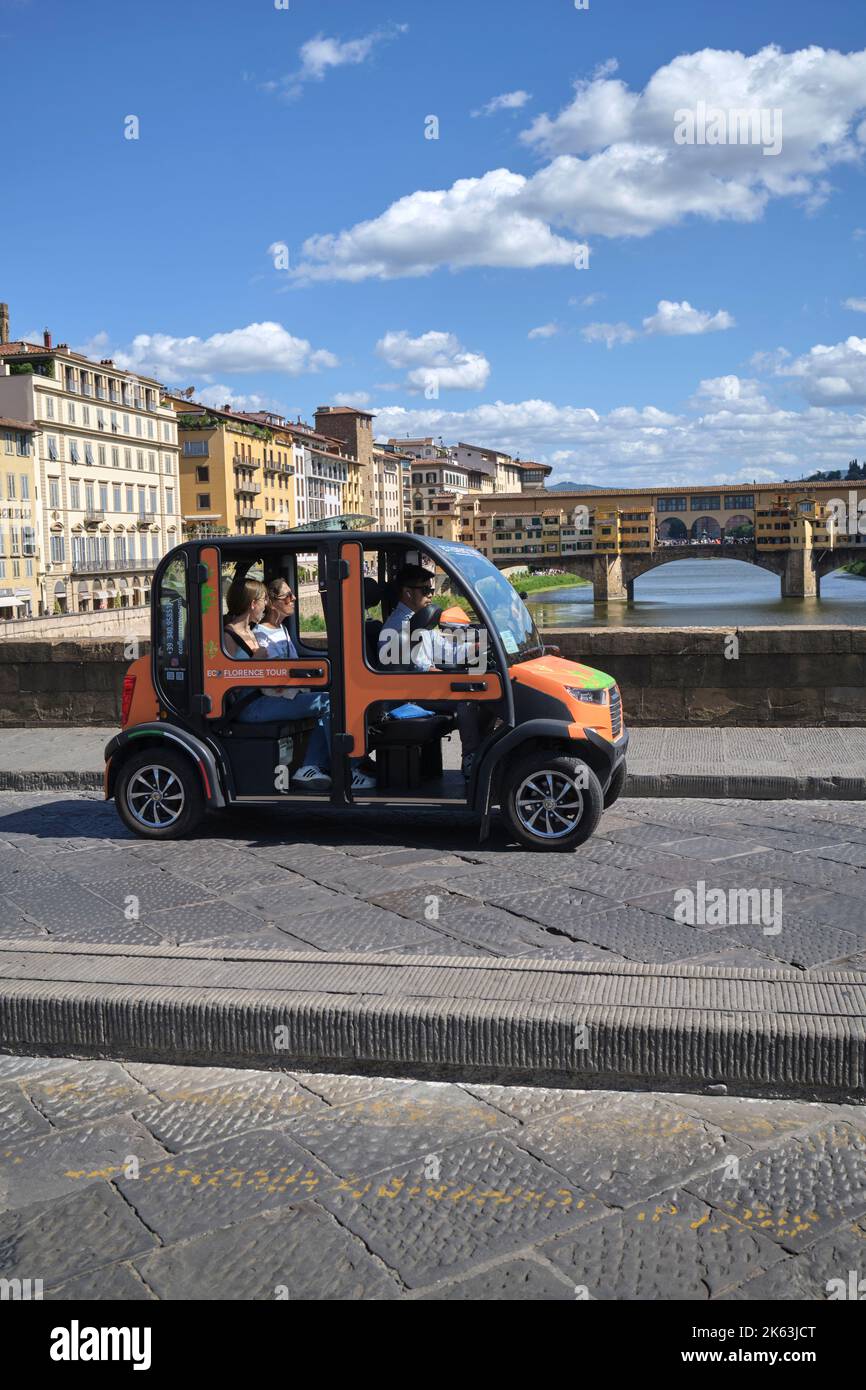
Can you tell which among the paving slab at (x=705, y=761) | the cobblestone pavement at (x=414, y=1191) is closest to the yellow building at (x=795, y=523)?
the paving slab at (x=705, y=761)

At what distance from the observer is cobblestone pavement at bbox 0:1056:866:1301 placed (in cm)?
278

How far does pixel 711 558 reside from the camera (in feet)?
365

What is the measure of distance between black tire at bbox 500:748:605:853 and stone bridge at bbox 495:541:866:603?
10134 centimetres

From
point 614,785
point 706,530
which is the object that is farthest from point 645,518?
point 614,785

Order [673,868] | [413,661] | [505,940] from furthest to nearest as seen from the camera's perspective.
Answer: [413,661] → [673,868] → [505,940]

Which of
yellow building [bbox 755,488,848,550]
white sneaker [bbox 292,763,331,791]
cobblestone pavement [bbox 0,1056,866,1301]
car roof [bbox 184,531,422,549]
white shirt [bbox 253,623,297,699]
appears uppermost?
yellow building [bbox 755,488,848,550]

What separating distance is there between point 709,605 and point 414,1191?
300 ft

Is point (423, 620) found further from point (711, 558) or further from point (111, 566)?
point (711, 558)

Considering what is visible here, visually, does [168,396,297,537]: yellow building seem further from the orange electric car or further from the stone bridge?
the orange electric car

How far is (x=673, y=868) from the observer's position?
249 inches

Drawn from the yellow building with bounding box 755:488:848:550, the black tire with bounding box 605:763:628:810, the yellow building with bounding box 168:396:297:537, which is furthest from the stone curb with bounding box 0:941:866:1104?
the yellow building with bounding box 755:488:848:550
